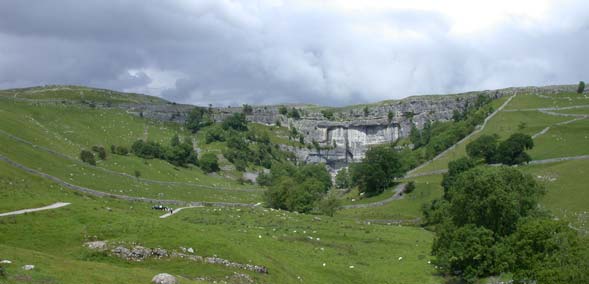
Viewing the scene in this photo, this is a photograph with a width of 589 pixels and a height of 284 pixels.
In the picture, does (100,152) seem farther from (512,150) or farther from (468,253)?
(468,253)

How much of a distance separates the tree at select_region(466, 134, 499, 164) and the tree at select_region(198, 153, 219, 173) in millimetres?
80199

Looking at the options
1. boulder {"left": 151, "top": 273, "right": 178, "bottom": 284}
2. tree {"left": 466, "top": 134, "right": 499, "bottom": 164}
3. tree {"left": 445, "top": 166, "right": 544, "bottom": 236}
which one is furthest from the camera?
tree {"left": 466, "top": 134, "right": 499, "bottom": 164}

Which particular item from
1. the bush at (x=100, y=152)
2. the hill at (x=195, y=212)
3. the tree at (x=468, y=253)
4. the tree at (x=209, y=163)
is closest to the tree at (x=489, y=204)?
the tree at (x=468, y=253)

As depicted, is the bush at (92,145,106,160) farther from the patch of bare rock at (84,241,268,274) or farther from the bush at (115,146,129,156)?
the patch of bare rock at (84,241,268,274)

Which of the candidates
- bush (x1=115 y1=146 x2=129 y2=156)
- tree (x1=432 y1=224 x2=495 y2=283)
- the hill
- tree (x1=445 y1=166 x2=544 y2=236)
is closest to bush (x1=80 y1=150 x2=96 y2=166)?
the hill

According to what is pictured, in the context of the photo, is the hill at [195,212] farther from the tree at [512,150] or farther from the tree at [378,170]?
the tree at [512,150]

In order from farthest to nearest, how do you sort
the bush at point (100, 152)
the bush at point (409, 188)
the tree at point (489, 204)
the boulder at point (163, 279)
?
1. the bush at point (100, 152)
2. the bush at point (409, 188)
3. the tree at point (489, 204)
4. the boulder at point (163, 279)

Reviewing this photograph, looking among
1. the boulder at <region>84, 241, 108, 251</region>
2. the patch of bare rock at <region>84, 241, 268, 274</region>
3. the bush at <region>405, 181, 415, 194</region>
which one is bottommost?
the bush at <region>405, 181, 415, 194</region>

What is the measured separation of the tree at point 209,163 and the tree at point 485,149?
8020 cm

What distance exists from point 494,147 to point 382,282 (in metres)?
83.8

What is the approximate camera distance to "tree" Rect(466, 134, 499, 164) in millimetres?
118688

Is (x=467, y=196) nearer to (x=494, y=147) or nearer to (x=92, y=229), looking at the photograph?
(x=92, y=229)

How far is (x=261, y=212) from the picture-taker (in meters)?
73.6

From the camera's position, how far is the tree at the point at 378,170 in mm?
124938
